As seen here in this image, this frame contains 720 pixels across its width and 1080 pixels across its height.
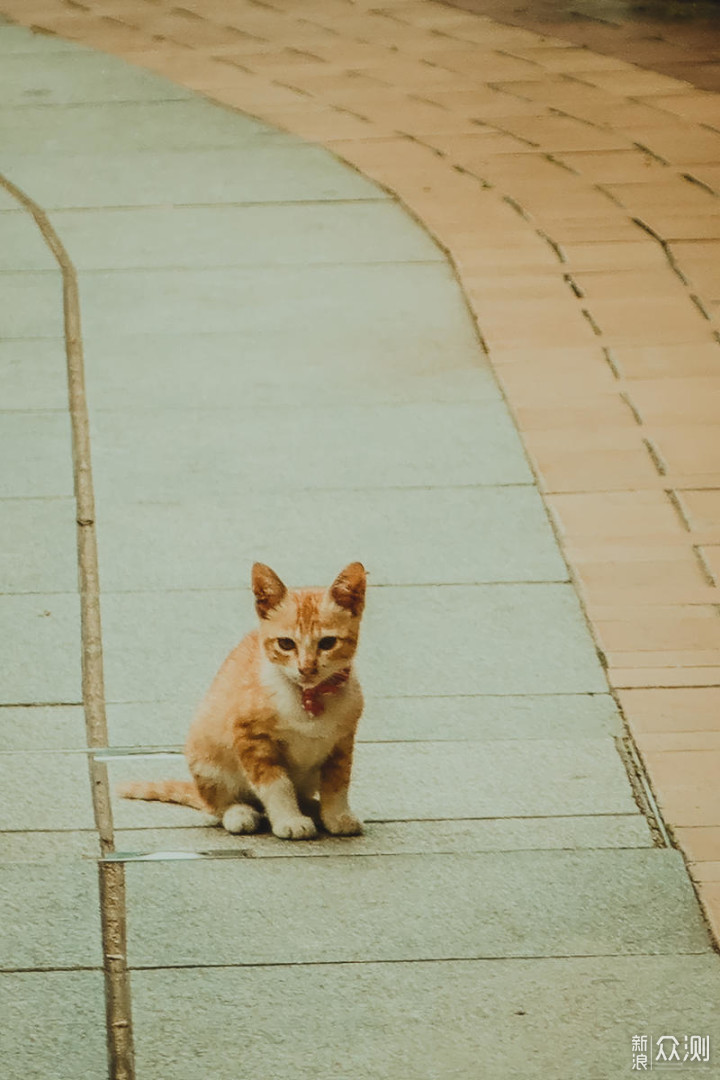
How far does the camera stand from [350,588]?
4.63 metres

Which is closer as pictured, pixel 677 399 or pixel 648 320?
pixel 677 399

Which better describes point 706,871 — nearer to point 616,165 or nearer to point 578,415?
point 578,415

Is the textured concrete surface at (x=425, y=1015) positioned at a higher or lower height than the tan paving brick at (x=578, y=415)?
higher

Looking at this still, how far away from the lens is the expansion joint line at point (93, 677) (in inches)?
151

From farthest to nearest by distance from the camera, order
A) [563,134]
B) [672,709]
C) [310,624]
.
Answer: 1. [563,134]
2. [672,709]
3. [310,624]

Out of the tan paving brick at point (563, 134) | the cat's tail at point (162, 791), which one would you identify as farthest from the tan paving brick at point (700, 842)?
the tan paving brick at point (563, 134)

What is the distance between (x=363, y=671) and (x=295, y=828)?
1.21 meters

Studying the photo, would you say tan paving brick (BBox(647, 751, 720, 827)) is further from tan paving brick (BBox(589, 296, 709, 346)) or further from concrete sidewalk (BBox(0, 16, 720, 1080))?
tan paving brick (BBox(589, 296, 709, 346))

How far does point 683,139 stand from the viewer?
37.1 ft

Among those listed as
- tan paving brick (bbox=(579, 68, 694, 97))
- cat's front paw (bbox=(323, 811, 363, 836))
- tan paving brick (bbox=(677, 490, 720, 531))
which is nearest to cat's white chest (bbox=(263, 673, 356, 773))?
cat's front paw (bbox=(323, 811, 363, 836))

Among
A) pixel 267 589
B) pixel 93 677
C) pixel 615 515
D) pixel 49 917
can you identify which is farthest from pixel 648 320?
pixel 49 917

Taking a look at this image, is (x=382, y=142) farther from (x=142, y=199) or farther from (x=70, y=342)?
(x=70, y=342)

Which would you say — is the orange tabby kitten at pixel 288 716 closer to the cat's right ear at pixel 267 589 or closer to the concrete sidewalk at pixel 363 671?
the cat's right ear at pixel 267 589

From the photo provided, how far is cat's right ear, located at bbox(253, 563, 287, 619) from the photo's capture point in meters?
4.63
